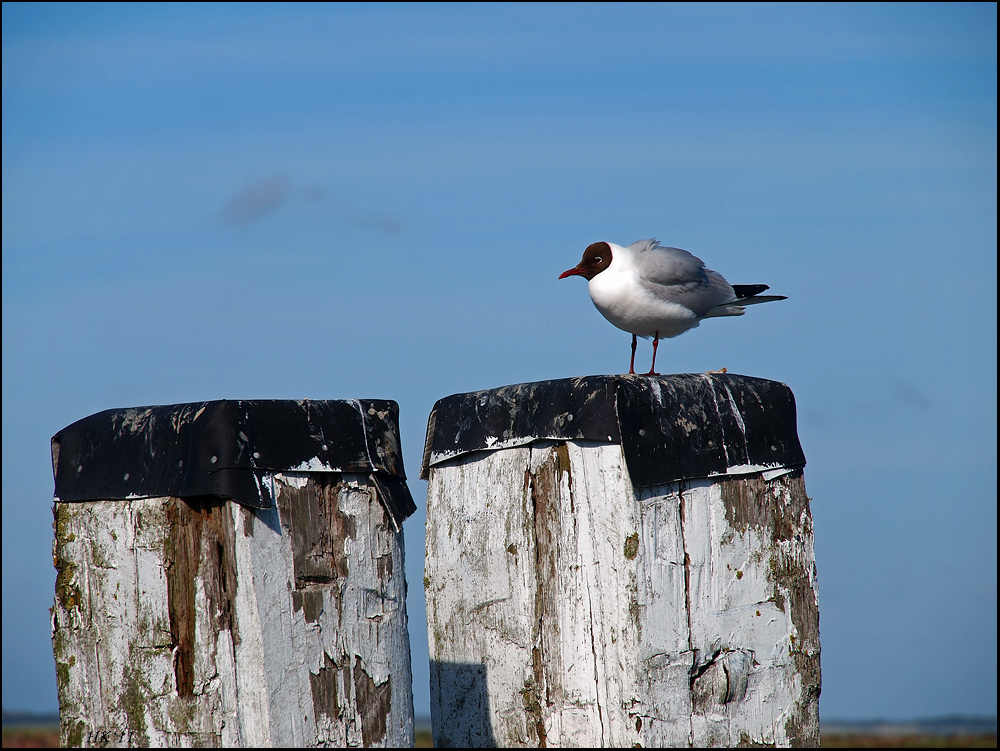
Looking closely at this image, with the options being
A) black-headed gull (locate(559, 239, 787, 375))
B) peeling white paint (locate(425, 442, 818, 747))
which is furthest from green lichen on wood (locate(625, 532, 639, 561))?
black-headed gull (locate(559, 239, 787, 375))

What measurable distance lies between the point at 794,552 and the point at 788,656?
427mm

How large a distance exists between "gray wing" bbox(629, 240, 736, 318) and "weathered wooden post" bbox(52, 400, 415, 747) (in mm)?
2810

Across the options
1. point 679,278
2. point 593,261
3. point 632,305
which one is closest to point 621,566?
point 632,305

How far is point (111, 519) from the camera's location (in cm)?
326

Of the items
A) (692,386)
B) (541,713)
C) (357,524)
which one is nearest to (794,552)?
(692,386)

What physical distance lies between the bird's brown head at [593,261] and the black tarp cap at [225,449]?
286 cm

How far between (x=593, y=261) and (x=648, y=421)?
2.50 metres

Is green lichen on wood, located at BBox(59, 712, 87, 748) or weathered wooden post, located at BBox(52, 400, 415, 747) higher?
weathered wooden post, located at BBox(52, 400, 415, 747)

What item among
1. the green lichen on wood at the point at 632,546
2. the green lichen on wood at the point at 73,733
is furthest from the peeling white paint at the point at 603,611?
the green lichen on wood at the point at 73,733

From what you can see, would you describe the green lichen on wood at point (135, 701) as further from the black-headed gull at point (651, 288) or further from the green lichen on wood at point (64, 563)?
the black-headed gull at point (651, 288)

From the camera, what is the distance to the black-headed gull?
574 cm

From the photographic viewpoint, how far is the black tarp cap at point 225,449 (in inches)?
123

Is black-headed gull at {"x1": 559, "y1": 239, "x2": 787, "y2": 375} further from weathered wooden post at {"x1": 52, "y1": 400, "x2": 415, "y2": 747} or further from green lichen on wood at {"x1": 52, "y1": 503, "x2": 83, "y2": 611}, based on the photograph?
green lichen on wood at {"x1": 52, "y1": 503, "x2": 83, "y2": 611}

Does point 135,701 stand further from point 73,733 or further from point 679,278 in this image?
point 679,278
